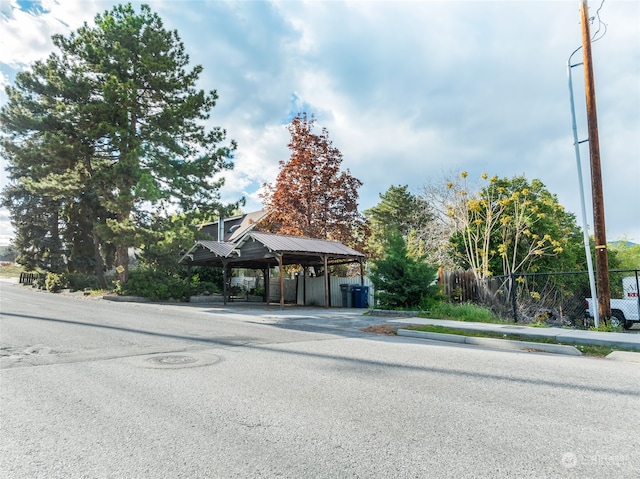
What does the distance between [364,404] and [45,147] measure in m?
24.4

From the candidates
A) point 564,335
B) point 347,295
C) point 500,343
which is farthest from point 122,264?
point 564,335

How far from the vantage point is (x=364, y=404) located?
14.7ft

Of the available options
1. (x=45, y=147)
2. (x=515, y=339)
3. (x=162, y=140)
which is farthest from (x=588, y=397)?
(x=45, y=147)

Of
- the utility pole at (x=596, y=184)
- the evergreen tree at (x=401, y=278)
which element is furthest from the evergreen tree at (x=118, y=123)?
the utility pole at (x=596, y=184)

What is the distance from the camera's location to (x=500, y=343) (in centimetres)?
907

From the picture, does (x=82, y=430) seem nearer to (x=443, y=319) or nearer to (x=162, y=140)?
(x=443, y=319)

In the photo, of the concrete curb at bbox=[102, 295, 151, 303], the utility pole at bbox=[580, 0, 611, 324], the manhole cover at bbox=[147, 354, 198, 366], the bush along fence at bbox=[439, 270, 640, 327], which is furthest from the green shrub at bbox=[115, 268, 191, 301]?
the utility pole at bbox=[580, 0, 611, 324]

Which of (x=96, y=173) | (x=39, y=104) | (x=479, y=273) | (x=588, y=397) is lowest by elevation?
(x=588, y=397)

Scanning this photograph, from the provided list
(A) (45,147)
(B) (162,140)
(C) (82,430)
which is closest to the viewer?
(C) (82,430)

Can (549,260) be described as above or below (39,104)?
below

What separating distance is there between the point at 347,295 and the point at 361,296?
2.48 feet

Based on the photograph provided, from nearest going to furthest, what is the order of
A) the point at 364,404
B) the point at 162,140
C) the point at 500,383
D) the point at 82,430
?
the point at 82,430 → the point at 364,404 → the point at 500,383 → the point at 162,140

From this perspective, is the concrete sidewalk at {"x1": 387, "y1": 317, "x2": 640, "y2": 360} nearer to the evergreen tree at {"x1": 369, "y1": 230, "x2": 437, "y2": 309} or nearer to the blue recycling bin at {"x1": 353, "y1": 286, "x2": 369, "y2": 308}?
the evergreen tree at {"x1": 369, "y1": 230, "x2": 437, "y2": 309}

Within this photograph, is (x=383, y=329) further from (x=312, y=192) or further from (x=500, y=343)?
(x=312, y=192)
